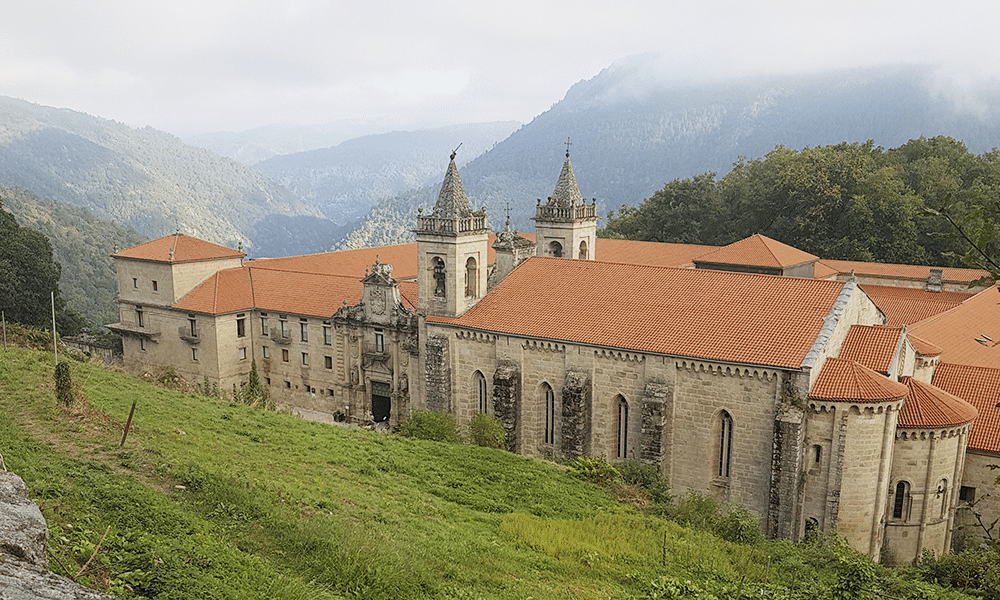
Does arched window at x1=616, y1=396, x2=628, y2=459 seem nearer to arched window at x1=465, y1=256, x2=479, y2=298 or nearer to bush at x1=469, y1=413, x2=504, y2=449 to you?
bush at x1=469, y1=413, x2=504, y2=449

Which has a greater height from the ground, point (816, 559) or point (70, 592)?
point (70, 592)

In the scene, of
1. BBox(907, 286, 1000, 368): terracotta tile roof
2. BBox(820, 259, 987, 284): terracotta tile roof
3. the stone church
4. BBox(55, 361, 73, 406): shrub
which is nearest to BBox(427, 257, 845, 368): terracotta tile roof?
the stone church

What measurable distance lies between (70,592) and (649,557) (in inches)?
544

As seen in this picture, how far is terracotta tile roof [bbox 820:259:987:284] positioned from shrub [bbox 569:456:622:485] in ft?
97.2

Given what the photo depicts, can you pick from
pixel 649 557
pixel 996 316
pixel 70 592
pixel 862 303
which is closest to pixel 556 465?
pixel 649 557

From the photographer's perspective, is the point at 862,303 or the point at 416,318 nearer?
the point at 862,303

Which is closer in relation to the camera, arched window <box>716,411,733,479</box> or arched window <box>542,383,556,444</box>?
arched window <box>716,411,733,479</box>

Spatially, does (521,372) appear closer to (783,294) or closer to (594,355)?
(594,355)

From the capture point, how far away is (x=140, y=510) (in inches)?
494

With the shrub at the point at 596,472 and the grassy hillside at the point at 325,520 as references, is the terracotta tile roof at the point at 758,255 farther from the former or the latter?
the grassy hillside at the point at 325,520

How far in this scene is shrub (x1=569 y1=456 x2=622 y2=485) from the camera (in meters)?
23.8

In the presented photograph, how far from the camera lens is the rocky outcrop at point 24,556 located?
5191 millimetres

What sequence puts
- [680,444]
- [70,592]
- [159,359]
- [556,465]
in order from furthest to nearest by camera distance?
[159,359], [680,444], [556,465], [70,592]

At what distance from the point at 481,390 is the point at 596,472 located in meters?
9.39
